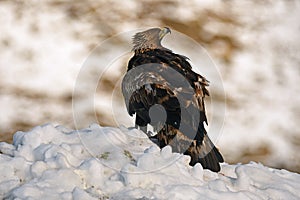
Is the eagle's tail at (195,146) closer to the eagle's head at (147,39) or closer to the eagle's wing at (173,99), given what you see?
→ the eagle's wing at (173,99)

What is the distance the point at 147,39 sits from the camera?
966 cm

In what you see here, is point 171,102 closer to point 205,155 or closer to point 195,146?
point 195,146

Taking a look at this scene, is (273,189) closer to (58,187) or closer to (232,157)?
(58,187)

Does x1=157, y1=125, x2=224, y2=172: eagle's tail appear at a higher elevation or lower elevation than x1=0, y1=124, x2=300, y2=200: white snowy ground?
higher

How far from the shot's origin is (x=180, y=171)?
6.09m

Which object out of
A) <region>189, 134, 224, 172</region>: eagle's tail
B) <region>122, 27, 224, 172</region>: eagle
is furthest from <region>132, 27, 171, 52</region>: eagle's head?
<region>189, 134, 224, 172</region>: eagle's tail

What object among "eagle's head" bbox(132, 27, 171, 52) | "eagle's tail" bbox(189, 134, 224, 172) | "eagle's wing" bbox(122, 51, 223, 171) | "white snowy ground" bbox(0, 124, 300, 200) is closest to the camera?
"white snowy ground" bbox(0, 124, 300, 200)

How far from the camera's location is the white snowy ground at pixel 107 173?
5.54 metres

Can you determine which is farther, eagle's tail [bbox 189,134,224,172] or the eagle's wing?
the eagle's wing

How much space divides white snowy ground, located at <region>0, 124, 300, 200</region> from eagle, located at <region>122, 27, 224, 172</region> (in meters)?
0.62

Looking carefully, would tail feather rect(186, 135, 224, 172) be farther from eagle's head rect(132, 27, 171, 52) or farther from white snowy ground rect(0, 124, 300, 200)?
eagle's head rect(132, 27, 171, 52)

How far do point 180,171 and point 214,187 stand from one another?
424 millimetres

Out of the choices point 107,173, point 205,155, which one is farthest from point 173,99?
point 107,173

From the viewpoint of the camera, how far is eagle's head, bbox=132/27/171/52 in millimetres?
9648
